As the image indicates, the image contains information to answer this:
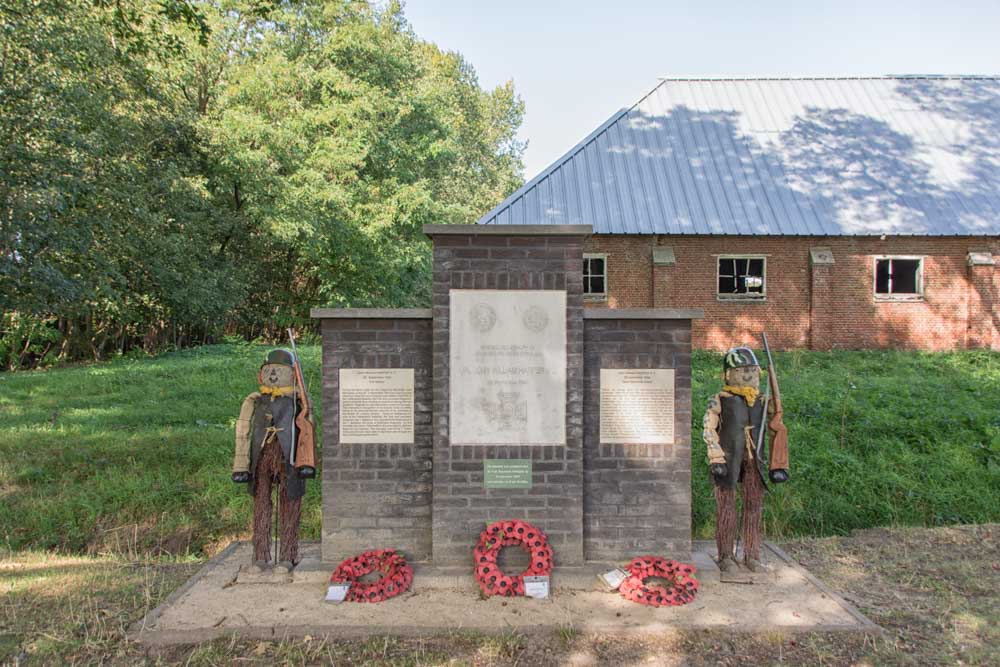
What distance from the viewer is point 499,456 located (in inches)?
215

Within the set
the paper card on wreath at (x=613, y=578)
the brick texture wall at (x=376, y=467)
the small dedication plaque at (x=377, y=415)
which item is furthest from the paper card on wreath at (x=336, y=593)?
the paper card on wreath at (x=613, y=578)

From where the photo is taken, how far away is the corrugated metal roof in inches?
752

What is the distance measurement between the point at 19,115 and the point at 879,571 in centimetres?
1284

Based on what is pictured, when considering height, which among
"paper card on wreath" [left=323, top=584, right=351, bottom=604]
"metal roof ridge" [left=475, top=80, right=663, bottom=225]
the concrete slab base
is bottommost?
the concrete slab base

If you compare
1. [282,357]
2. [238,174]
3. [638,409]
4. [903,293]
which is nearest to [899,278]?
[903,293]

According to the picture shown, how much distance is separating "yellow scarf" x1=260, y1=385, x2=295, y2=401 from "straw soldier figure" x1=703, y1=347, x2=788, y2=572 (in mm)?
3156

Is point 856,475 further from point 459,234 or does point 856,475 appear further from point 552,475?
point 459,234

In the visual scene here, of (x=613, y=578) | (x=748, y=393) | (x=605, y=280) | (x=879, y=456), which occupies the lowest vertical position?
(x=613, y=578)

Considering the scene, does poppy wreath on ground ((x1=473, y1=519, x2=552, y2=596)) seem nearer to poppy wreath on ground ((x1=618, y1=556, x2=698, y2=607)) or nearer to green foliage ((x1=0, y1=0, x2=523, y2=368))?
poppy wreath on ground ((x1=618, y1=556, x2=698, y2=607))

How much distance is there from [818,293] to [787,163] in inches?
152

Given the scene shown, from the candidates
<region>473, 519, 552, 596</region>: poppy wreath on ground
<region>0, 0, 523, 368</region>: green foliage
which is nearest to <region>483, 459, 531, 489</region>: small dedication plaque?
<region>473, 519, 552, 596</region>: poppy wreath on ground

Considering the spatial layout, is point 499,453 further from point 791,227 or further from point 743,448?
point 791,227

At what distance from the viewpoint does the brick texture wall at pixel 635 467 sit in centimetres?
561

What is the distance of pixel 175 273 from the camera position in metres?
20.9
